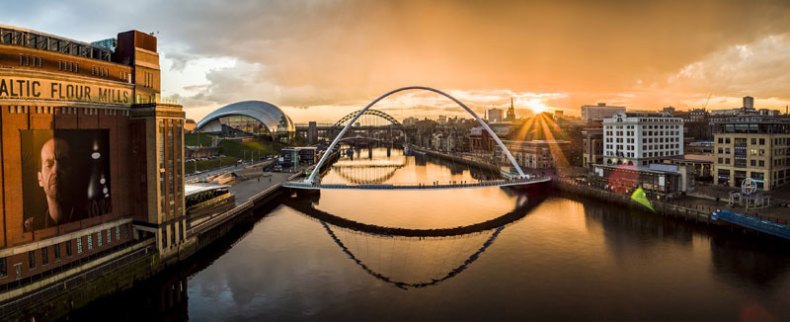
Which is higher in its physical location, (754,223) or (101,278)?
(754,223)

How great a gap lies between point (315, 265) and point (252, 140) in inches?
3346

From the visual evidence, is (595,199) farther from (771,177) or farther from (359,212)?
(359,212)

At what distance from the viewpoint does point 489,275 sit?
25969mm

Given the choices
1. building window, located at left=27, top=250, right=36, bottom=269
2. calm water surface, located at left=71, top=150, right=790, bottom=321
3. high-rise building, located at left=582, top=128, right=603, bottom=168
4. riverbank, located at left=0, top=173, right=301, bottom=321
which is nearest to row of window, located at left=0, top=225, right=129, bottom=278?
building window, located at left=27, top=250, right=36, bottom=269

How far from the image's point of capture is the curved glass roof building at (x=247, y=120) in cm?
11931

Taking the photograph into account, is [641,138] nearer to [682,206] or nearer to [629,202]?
[629,202]

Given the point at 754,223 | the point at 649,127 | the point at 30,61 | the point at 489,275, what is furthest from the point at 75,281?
the point at 649,127

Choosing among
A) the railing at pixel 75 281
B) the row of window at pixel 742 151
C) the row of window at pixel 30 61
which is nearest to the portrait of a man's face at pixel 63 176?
the railing at pixel 75 281

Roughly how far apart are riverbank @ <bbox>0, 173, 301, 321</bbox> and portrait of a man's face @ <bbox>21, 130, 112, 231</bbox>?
2658 millimetres

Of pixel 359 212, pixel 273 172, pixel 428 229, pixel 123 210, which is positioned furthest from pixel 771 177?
pixel 273 172

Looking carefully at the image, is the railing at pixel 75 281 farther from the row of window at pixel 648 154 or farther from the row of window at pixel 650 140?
the row of window at pixel 650 140

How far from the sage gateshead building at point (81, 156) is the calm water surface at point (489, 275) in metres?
3.15

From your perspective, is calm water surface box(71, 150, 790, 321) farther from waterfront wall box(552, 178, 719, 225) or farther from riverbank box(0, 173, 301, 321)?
waterfront wall box(552, 178, 719, 225)

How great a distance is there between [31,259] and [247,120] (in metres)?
104
